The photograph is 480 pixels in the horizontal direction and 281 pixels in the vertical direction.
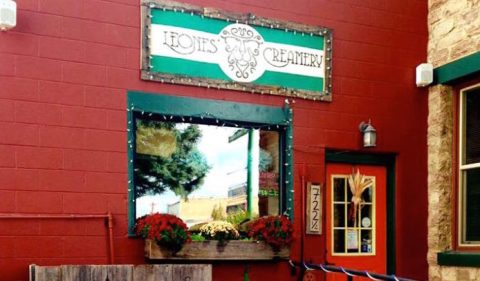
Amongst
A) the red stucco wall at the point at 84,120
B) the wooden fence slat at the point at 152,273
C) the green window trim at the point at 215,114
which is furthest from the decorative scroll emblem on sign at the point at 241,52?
the wooden fence slat at the point at 152,273

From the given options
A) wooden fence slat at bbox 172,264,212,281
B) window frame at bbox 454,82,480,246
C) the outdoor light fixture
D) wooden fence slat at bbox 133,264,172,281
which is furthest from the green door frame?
wooden fence slat at bbox 133,264,172,281

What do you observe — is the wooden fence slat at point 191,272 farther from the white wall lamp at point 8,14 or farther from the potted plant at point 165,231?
the white wall lamp at point 8,14

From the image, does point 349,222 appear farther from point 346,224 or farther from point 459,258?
point 459,258

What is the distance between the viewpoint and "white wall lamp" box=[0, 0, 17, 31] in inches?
199

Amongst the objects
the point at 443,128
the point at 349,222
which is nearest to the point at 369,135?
the point at 443,128

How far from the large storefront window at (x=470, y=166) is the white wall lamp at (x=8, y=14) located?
436cm

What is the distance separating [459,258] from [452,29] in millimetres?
2321

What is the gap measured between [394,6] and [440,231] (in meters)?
2.45

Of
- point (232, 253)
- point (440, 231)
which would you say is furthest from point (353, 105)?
point (232, 253)

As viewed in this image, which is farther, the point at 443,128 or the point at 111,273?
the point at 443,128

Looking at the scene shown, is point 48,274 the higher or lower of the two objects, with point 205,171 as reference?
lower

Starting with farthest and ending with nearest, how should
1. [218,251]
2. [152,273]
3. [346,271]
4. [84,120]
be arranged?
[218,251] → [84,120] → [346,271] → [152,273]

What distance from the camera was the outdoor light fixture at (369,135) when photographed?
21.4 ft

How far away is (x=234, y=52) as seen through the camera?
610 centimetres
